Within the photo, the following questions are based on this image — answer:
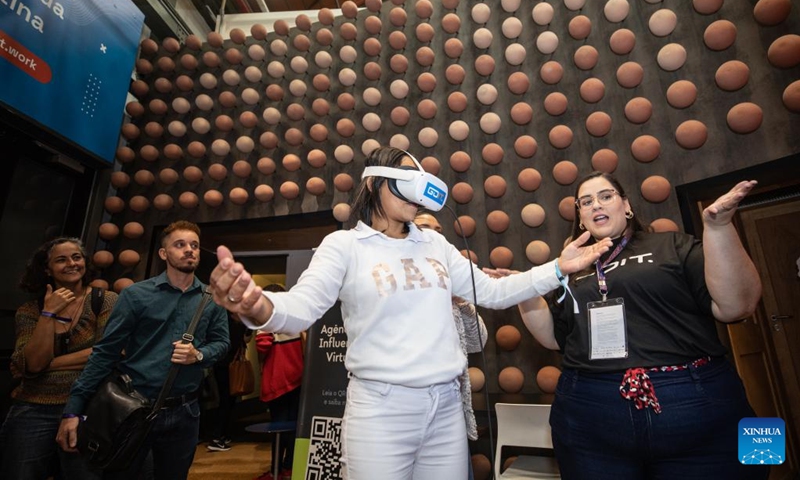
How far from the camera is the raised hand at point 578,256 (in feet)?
4.45

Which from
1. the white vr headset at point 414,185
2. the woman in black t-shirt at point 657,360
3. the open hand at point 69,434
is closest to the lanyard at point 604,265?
the woman in black t-shirt at point 657,360

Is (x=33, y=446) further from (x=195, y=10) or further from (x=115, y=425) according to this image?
(x=195, y=10)

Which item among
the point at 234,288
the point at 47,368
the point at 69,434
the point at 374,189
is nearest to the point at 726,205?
the point at 374,189

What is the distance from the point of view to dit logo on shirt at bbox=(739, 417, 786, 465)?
1067 millimetres

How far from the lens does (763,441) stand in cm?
107

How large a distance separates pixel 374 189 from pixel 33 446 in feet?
6.85

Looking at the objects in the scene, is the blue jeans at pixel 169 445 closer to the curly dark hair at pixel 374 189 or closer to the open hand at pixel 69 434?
the open hand at pixel 69 434

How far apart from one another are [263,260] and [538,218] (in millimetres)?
4785

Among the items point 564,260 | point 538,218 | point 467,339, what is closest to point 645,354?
point 564,260

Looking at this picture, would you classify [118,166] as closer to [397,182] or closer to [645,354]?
[397,182]

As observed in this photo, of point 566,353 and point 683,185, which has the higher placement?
point 683,185

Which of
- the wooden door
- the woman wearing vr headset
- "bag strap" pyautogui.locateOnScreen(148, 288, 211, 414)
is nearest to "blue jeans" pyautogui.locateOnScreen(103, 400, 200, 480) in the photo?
"bag strap" pyautogui.locateOnScreen(148, 288, 211, 414)

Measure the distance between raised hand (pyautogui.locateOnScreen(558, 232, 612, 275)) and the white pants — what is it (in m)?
0.55

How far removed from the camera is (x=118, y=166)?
14.1 feet
